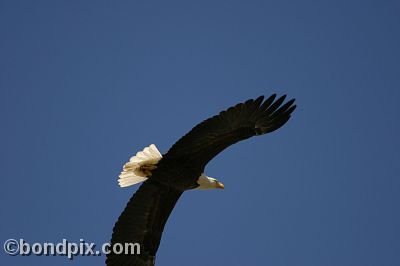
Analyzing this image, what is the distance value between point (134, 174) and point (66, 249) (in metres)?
1.54

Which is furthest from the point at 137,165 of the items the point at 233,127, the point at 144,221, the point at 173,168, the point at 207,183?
the point at 233,127

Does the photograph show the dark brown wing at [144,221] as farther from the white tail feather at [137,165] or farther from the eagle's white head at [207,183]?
the eagle's white head at [207,183]

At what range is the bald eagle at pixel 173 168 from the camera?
9570mm

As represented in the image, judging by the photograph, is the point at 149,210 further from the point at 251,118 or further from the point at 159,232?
the point at 251,118

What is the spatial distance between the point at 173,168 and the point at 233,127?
1.09 metres

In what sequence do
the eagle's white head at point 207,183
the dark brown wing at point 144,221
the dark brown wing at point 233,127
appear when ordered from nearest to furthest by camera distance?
1. the dark brown wing at point 233,127
2. the dark brown wing at point 144,221
3. the eagle's white head at point 207,183

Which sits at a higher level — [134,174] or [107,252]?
[134,174]

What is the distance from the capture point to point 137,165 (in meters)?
10.1

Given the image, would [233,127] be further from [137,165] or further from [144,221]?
[144,221]

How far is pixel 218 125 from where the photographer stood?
31.1ft

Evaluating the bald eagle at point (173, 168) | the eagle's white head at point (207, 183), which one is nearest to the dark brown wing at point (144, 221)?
the bald eagle at point (173, 168)

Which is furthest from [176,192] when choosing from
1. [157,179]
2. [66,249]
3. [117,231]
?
[66,249]

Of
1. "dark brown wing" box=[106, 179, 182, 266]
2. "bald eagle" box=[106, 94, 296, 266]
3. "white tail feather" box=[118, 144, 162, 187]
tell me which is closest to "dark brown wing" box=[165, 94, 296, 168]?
"bald eagle" box=[106, 94, 296, 266]

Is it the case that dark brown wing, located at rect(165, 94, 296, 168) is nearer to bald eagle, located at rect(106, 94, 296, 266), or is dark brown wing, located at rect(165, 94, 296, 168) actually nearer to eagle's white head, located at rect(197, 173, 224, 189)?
bald eagle, located at rect(106, 94, 296, 266)
